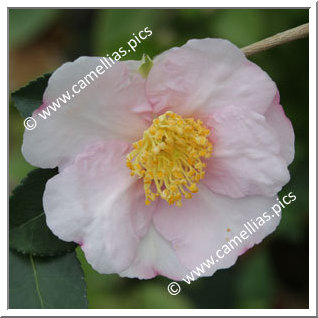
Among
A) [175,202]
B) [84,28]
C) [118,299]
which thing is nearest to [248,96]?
[175,202]

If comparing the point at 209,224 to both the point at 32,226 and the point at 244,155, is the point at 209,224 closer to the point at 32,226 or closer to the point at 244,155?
the point at 244,155

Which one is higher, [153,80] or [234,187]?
[153,80]

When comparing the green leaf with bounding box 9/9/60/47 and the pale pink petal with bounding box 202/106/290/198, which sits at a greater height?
the green leaf with bounding box 9/9/60/47

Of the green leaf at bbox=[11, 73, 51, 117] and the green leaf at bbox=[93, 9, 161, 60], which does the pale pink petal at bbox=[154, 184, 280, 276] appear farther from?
the green leaf at bbox=[93, 9, 161, 60]

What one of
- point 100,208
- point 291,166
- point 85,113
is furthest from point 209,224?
point 291,166

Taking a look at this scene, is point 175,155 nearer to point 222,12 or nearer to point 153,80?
point 153,80

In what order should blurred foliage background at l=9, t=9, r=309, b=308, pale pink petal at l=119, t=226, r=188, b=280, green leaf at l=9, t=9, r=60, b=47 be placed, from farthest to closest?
green leaf at l=9, t=9, r=60, b=47
blurred foliage background at l=9, t=9, r=309, b=308
pale pink petal at l=119, t=226, r=188, b=280

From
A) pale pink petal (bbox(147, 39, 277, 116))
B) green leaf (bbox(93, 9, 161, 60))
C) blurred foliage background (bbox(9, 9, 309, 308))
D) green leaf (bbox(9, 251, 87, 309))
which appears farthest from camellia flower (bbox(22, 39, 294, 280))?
green leaf (bbox(93, 9, 161, 60))

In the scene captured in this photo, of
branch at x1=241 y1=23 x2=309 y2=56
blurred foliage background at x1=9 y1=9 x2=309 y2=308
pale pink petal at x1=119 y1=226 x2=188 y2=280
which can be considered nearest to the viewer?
branch at x1=241 y1=23 x2=309 y2=56
